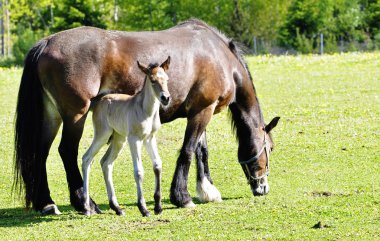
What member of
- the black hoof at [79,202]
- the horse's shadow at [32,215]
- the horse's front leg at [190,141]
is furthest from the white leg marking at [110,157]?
the horse's front leg at [190,141]

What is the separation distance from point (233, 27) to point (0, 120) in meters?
35.2

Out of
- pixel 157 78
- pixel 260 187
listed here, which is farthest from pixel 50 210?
pixel 260 187

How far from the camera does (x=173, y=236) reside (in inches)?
342

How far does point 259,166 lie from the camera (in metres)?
11.3

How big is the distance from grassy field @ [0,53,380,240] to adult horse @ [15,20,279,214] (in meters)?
0.48

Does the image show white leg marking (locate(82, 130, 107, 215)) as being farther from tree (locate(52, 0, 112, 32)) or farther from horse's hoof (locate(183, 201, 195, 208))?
tree (locate(52, 0, 112, 32))

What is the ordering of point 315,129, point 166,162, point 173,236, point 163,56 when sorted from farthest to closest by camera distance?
point 315,129, point 166,162, point 163,56, point 173,236

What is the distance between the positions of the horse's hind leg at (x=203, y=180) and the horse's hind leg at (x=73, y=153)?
5.37ft

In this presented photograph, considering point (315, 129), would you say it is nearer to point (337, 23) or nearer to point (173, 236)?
point (173, 236)

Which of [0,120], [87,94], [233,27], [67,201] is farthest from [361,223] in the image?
[233,27]

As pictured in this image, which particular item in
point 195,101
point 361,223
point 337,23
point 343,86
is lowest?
point 337,23

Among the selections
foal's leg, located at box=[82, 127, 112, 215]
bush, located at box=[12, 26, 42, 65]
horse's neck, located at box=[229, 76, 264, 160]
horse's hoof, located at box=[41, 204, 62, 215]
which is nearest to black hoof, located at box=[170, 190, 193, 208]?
foal's leg, located at box=[82, 127, 112, 215]

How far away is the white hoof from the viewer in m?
11.0

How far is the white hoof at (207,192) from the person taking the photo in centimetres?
1099
